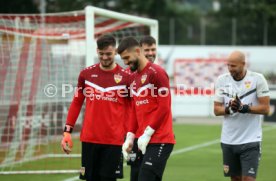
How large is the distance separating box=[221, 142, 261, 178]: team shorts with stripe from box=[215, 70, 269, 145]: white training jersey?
0.07m

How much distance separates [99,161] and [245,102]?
1873mm

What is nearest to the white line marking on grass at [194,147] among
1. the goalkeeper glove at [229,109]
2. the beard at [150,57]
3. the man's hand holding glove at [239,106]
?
the beard at [150,57]

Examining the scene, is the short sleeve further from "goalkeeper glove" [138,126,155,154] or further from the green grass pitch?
the green grass pitch

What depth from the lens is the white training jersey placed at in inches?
345

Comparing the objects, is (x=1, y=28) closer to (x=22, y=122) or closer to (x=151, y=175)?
(x=22, y=122)

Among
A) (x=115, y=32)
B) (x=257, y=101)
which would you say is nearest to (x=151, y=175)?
(x=257, y=101)

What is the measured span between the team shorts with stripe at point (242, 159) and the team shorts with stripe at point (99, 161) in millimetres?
1351

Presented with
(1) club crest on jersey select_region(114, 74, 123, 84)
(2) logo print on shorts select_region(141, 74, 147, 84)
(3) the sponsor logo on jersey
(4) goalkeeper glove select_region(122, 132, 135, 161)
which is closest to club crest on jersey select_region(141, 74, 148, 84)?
(2) logo print on shorts select_region(141, 74, 147, 84)

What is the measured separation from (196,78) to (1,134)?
64.4 feet

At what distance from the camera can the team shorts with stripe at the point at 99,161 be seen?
28.3ft

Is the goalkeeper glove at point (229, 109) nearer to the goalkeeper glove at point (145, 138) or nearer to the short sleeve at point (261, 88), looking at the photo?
the short sleeve at point (261, 88)

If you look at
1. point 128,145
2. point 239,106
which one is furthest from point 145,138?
point 239,106

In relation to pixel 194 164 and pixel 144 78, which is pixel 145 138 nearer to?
pixel 144 78

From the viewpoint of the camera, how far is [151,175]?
7.77m
